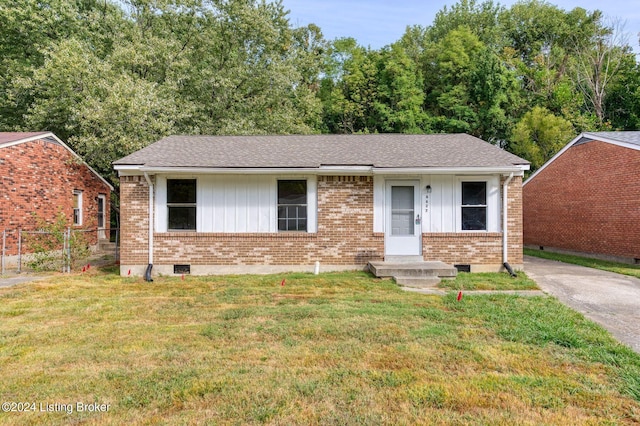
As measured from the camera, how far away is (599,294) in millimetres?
7391

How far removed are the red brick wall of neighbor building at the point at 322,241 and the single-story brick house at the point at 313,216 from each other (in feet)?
0.08

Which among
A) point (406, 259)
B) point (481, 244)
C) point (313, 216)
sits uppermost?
point (313, 216)

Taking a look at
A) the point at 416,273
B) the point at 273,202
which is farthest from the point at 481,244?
the point at 273,202

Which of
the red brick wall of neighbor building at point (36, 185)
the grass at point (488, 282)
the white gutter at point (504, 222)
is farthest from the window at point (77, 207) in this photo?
the white gutter at point (504, 222)

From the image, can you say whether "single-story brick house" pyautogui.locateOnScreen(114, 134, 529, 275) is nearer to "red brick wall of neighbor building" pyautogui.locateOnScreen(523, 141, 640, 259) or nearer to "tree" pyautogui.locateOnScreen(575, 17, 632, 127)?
"red brick wall of neighbor building" pyautogui.locateOnScreen(523, 141, 640, 259)

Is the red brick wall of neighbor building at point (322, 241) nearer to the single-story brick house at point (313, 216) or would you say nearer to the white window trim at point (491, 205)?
the single-story brick house at point (313, 216)

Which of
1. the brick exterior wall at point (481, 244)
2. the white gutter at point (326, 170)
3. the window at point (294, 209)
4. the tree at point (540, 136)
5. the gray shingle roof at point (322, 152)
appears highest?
the tree at point (540, 136)

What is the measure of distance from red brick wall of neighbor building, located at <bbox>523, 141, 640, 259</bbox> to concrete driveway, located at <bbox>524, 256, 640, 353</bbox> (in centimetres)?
279

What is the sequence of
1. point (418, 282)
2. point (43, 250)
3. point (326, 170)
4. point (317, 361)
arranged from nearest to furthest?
point (317, 361) < point (418, 282) < point (326, 170) < point (43, 250)

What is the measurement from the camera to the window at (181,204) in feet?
31.0

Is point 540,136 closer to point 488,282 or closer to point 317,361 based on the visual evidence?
point 488,282

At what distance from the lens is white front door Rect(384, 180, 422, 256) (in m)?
9.46

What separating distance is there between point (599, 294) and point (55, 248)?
14.0 metres

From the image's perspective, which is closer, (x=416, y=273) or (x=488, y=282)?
(x=488, y=282)
